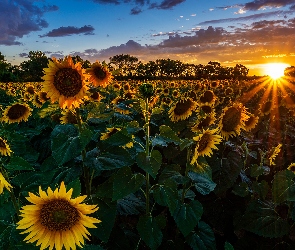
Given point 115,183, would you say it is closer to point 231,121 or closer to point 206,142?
point 206,142

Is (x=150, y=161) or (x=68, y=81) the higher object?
(x=68, y=81)

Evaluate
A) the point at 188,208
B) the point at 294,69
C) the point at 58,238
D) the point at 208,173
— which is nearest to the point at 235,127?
the point at 208,173

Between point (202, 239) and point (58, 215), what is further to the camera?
point (202, 239)

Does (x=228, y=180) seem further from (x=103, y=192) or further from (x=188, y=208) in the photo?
(x=103, y=192)

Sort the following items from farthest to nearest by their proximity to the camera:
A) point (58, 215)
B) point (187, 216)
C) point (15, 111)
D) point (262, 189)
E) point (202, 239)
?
point (15, 111) → point (262, 189) → point (202, 239) → point (187, 216) → point (58, 215)

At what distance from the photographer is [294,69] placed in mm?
22031

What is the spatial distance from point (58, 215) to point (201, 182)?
1417mm

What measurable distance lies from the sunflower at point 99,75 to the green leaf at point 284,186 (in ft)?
6.51

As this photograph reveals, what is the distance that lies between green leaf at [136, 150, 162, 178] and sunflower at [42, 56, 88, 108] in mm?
624

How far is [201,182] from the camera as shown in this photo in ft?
9.55

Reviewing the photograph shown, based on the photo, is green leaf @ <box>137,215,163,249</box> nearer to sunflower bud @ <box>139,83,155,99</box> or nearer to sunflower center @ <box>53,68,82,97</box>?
sunflower bud @ <box>139,83,155,99</box>

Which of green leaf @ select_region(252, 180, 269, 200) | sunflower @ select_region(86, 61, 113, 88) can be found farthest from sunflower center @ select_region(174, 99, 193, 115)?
green leaf @ select_region(252, 180, 269, 200)

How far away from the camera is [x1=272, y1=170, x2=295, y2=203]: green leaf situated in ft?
8.98

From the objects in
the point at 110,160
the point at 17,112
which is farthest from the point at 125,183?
the point at 17,112
